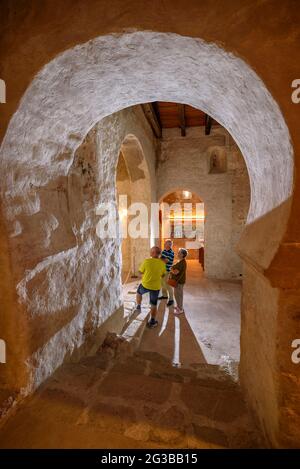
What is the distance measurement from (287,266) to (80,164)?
219 cm

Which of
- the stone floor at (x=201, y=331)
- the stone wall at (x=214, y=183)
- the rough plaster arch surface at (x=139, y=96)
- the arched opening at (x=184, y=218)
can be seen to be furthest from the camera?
the arched opening at (x=184, y=218)

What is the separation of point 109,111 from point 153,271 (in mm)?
2962

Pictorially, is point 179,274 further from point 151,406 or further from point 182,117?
point 182,117

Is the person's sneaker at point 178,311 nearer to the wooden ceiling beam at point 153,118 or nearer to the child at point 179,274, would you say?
the child at point 179,274

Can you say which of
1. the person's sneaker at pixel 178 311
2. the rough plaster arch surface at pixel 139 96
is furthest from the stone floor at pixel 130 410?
the person's sneaker at pixel 178 311

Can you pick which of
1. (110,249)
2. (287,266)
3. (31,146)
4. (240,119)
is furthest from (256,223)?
(110,249)

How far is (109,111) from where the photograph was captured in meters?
2.16

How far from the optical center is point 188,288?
743 cm

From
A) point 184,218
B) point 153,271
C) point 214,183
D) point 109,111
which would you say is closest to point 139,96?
point 109,111

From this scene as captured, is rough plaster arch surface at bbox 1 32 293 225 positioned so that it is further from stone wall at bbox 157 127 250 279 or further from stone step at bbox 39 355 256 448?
stone wall at bbox 157 127 250 279

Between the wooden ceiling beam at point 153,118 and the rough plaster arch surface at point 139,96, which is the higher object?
the wooden ceiling beam at point 153,118

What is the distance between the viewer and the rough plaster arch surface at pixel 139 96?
1294mm

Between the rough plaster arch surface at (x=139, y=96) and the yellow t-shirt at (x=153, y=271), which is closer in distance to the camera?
the rough plaster arch surface at (x=139, y=96)

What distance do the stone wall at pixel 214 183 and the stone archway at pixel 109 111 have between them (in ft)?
23.1
